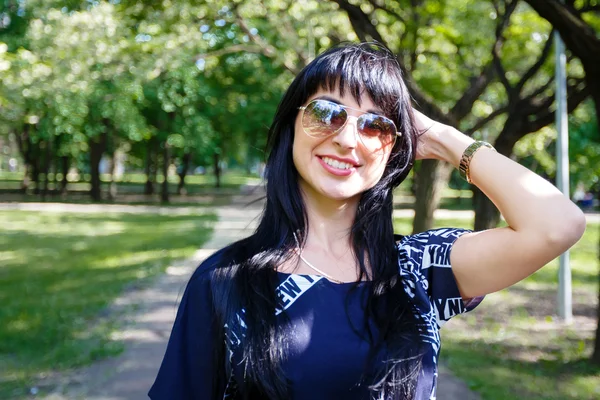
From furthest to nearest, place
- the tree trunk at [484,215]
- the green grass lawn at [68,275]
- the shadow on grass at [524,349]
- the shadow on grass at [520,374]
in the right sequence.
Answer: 1. the tree trunk at [484,215]
2. the green grass lawn at [68,275]
3. the shadow on grass at [524,349]
4. the shadow on grass at [520,374]

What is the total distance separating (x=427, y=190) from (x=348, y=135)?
713 centimetres

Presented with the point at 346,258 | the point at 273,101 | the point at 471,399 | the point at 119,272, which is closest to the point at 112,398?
the point at 471,399

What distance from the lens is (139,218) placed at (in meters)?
21.3

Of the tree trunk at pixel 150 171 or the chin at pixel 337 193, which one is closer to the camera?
the chin at pixel 337 193

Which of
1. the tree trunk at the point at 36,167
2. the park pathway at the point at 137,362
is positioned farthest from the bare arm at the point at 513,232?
the tree trunk at the point at 36,167

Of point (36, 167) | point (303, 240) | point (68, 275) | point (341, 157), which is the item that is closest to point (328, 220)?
point (303, 240)

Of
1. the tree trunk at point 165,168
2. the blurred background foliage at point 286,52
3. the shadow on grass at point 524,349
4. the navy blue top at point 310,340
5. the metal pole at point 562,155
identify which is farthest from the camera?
the tree trunk at point 165,168

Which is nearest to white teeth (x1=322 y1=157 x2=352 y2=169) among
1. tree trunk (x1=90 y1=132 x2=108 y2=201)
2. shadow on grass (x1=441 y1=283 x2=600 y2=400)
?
shadow on grass (x1=441 y1=283 x2=600 y2=400)

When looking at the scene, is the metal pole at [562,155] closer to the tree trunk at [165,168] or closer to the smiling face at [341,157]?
the smiling face at [341,157]

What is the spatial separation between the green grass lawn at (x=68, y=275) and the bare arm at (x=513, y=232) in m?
4.30

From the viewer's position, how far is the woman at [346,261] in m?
1.62

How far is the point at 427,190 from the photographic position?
28.6 ft

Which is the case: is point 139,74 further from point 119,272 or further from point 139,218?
point 139,218

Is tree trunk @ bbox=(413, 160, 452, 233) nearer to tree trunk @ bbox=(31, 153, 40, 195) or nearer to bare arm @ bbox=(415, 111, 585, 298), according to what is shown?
bare arm @ bbox=(415, 111, 585, 298)
